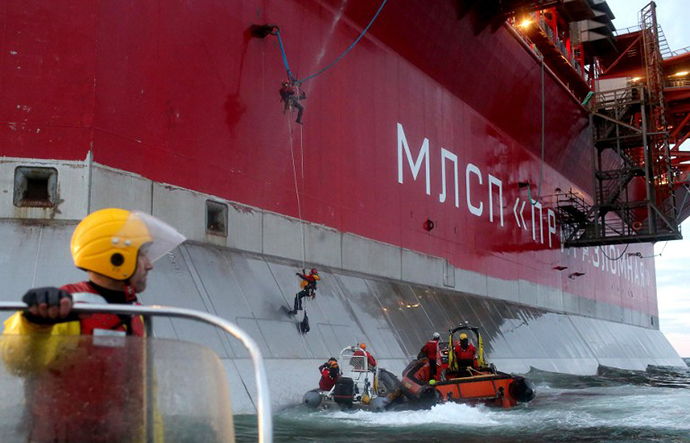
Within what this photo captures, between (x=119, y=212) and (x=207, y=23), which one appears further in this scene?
(x=207, y=23)

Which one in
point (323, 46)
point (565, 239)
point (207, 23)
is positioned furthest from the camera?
point (565, 239)

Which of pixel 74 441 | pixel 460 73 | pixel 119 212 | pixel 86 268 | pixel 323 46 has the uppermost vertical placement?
pixel 460 73

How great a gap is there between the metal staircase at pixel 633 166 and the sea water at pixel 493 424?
14.0 metres

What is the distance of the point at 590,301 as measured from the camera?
37906 millimetres

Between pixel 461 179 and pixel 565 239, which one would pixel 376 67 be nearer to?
pixel 461 179

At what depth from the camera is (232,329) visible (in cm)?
262

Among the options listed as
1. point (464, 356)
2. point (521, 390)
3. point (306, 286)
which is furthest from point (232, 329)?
point (464, 356)

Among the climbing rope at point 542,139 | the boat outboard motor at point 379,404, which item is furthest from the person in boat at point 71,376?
the climbing rope at point 542,139

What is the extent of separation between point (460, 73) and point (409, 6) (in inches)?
171

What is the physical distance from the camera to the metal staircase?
97.0 ft

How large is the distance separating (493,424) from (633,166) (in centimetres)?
2126

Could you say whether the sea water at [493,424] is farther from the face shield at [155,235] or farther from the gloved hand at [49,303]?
the gloved hand at [49,303]

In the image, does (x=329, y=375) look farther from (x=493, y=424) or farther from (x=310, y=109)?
(x=310, y=109)

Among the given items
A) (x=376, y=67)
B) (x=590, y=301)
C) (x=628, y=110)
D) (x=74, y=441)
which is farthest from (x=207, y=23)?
(x=590, y=301)
